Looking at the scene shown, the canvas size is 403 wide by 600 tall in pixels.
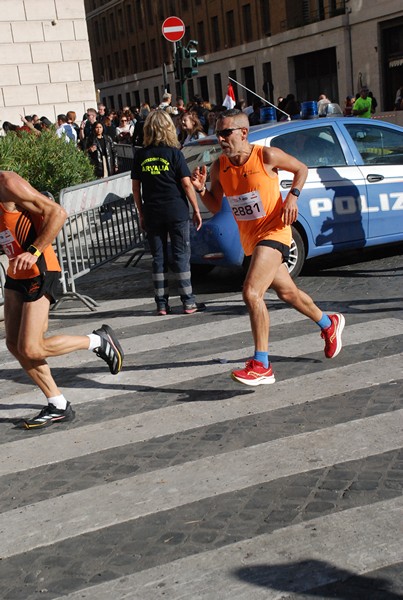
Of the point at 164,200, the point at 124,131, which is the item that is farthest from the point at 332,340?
the point at 124,131

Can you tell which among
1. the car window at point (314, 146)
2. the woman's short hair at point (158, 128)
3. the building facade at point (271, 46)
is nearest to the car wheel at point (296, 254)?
the car window at point (314, 146)

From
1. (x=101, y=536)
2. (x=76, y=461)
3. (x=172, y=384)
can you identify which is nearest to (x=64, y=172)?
(x=172, y=384)

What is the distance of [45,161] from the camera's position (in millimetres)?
13000

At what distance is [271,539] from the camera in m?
3.84

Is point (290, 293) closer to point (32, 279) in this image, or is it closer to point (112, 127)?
point (32, 279)

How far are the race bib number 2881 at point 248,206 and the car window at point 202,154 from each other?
9.85 feet

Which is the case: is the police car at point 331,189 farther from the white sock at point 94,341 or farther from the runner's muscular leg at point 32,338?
the runner's muscular leg at point 32,338

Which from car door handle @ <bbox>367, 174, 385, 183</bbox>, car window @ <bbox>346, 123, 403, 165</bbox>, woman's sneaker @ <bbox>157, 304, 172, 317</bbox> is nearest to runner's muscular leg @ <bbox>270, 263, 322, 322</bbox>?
woman's sneaker @ <bbox>157, 304, 172, 317</bbox>

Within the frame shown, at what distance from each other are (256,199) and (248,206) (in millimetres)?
76

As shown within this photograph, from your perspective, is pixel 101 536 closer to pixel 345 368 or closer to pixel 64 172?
pixel 345 368

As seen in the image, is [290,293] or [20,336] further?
[290,293]

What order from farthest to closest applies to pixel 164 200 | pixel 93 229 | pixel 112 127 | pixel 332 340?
pixel 112 127 → pixel 93 229 → pixel 164 200 → pixel 332 340

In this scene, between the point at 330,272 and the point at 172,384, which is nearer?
the point at 172,384

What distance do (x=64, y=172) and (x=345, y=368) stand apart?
783 centimetres
